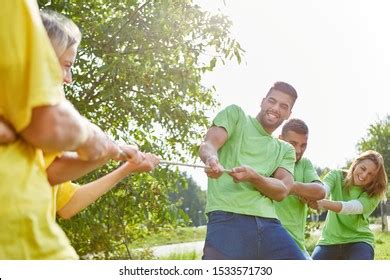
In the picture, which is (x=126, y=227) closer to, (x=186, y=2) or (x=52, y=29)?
(x=186, y=2)

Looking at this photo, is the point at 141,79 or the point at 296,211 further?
the point at 141,79

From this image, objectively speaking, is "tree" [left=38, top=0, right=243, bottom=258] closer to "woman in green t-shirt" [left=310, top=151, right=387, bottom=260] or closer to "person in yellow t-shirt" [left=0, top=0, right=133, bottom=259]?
"woman in green t-shirt" [left=310, top=151, right=387, bottom=260]

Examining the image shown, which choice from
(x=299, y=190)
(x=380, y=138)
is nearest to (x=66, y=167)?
(x=299, y=190)

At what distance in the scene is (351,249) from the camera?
12.2 ft

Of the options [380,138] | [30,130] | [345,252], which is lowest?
[380,138]

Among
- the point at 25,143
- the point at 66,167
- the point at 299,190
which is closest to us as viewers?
the point at 25,143

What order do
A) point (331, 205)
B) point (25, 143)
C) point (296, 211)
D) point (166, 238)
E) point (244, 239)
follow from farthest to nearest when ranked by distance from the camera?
point (166, 238)
point (331, 205)
point (296, 211)
point (244, 239)
point (25, 143)

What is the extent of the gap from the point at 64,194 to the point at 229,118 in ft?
4.64

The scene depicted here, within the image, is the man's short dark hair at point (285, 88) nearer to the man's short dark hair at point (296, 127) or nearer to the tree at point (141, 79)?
the man's short dark hair at point (296, 127)

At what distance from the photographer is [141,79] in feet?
16.1

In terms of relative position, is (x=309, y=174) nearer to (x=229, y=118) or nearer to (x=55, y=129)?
(x=229, y=118)

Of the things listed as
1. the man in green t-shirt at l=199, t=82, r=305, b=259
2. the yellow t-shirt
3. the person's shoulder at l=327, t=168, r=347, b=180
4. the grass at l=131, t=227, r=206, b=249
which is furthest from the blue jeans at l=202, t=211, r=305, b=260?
the grass at l=131, t=227, r=206, b=249
